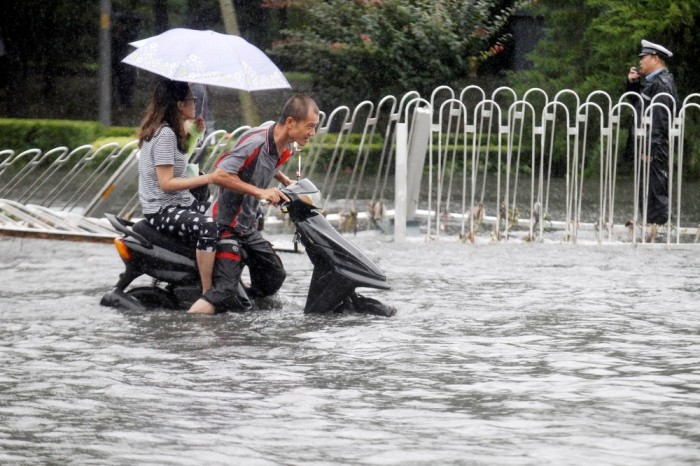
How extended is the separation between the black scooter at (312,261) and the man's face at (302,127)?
272 millimetres

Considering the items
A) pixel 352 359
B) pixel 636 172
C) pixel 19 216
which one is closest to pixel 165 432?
pixel 352 359

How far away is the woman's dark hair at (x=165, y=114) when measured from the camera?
8969mm

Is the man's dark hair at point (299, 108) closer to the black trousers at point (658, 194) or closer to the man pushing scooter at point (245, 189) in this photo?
the man pushing scooter at point (245, 189)

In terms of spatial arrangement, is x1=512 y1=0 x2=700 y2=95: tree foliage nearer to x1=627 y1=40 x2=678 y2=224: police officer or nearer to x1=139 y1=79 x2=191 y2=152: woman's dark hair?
x1=627 y1=40 x2=678 y2=224: police officer

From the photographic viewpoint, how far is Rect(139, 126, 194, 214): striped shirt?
29.1ft

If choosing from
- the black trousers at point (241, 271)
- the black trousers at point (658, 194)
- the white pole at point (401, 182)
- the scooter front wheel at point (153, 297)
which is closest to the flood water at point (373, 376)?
the black trousers at point (241, 271)

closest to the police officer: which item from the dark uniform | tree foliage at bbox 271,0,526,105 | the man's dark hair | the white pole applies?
the white pole

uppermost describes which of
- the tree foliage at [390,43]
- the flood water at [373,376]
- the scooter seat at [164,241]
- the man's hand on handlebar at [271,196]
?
the tree foliage at [390,43]

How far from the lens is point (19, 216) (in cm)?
1279

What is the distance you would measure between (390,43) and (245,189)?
43.3 feet

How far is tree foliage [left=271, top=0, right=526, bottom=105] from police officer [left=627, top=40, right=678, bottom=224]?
7342 millimetres

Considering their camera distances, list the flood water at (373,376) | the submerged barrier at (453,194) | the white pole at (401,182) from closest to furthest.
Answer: the flood water at (373,376) → the submerged barrier at (453,194) → the white pole at (401,182)

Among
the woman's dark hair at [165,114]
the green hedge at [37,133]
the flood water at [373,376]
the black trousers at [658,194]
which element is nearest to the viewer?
the flood water at [373,376]

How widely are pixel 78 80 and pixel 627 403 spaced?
80.9 ft
